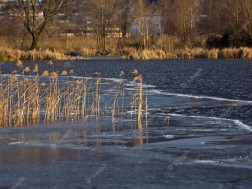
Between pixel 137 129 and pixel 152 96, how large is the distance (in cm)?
618

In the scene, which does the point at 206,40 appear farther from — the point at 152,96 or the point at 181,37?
the point at 152,96

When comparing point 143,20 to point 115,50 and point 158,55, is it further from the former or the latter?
point 158,55

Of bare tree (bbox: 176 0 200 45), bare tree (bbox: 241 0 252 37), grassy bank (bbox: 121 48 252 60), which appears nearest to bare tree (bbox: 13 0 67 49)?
bare tree (bbox: 176 0 200 45)

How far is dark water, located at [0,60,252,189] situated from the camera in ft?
26.9

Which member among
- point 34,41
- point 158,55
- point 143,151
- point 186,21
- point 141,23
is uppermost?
point 186,21

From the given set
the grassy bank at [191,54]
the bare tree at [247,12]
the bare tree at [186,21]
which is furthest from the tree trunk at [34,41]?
the bare tree at [247,12]

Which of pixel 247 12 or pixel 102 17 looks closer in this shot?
pixel 247 12

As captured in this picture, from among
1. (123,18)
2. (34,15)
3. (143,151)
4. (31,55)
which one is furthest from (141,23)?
(143,151)

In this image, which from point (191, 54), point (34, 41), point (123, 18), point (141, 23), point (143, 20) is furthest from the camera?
point (123, 18)

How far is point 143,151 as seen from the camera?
1010 centimetres

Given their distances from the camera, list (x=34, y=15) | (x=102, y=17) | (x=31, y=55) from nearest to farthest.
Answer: (x=31, y=55), (x=34, y=15), (x=102, y=17)

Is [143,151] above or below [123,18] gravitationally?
below

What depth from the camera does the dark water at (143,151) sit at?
8195mm

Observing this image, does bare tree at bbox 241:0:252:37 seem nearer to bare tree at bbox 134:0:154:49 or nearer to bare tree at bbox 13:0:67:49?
bare tree at bbox 134:0:154:49
